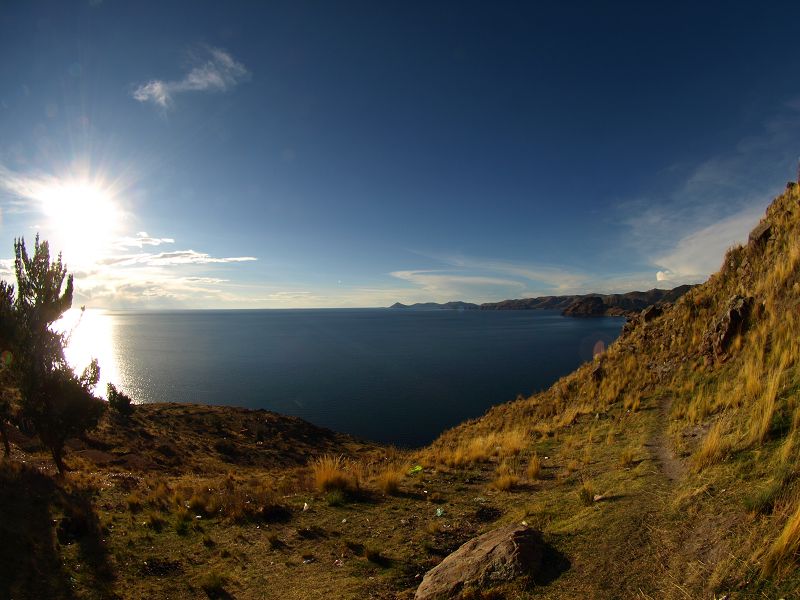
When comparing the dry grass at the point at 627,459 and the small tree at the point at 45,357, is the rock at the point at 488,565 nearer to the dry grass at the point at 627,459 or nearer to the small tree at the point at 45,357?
the dry grass at the point at 627,459

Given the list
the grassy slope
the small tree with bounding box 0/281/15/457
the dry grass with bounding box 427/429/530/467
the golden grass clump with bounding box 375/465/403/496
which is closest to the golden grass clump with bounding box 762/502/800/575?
the grassy slope

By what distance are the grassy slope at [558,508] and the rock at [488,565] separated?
0.95 ft

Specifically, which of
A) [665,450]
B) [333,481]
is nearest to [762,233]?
[665,450]

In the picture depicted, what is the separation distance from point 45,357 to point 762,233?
3079cm

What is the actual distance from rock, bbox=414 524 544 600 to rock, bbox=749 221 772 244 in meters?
18.2

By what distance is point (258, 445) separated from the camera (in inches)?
1470

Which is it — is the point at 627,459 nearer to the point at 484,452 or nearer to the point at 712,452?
the point at 712,452

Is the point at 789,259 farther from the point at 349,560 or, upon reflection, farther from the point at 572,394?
the point at 349,560

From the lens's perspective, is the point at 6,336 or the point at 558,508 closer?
the point at 558,508

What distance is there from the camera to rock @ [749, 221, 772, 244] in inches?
637

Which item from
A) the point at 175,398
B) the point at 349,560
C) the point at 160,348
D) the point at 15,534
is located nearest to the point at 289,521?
the point at 349,560

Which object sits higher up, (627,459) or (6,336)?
(6,336)

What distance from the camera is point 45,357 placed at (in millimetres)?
15203

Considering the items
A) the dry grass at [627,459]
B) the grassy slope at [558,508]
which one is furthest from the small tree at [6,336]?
the dry grass at [627,459]
